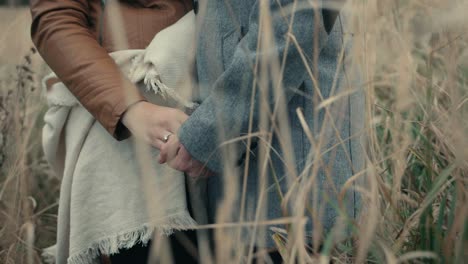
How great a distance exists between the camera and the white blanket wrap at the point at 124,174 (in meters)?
1.24

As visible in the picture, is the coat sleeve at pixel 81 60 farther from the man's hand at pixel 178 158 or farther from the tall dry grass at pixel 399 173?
the tall dry grass at pixel 399 173

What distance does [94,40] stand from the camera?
51.0 inches

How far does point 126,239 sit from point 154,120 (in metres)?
0.24

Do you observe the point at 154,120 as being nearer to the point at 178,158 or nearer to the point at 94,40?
the point at 178,158

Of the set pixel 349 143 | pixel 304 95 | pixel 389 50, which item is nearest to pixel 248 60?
pixel 304 95

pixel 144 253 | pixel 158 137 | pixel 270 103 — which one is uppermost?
pixel 270 103

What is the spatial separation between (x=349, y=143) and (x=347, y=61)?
159 mm

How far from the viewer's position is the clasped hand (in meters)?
1.17

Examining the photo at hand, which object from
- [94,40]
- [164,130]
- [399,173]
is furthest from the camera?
[94,40]

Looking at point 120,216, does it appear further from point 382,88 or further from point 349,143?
point 382,88

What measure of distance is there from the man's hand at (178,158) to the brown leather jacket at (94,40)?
11 cm

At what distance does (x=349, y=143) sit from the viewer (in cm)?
121

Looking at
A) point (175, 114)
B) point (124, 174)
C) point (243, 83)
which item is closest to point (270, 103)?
point (243, 83)

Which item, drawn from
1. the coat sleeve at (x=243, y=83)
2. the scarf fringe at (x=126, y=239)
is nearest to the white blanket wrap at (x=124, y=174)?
the scarf fringe at (x=126, y=239)
